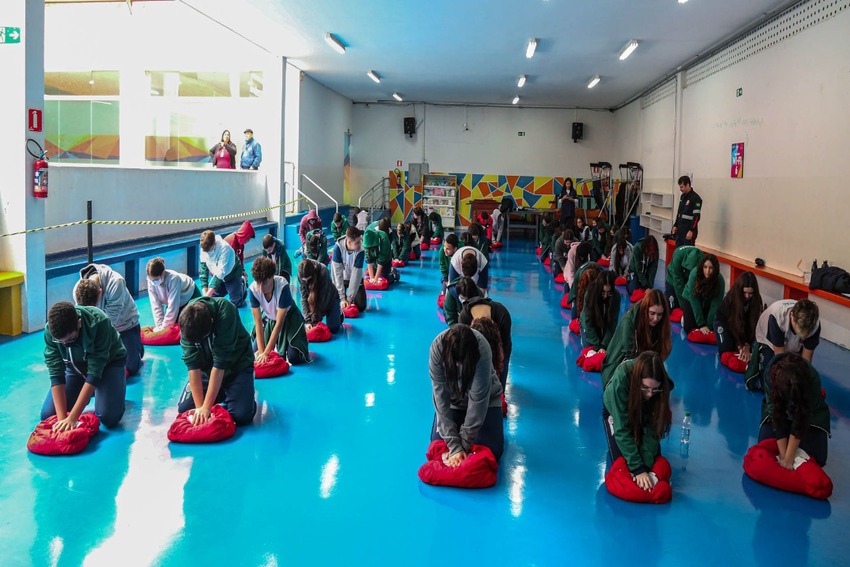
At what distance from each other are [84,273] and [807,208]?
8607 mm

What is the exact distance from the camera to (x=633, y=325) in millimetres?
5746

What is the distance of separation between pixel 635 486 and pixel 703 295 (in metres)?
4.72

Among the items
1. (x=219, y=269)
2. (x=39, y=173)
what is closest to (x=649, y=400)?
(x=219, y=269)

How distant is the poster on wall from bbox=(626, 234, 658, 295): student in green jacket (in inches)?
97.2

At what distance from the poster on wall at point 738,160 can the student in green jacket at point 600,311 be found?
638 cm

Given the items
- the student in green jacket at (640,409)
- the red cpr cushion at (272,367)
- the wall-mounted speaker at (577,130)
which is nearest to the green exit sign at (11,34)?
the red cpr cushion at (272,367)

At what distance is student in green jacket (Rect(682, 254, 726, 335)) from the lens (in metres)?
8.23

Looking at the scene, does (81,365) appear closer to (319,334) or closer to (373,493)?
(373,493)

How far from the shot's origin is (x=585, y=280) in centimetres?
771

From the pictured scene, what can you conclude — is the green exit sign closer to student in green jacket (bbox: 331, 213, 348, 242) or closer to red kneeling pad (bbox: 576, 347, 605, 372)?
red kneeling pad (bbox: 576, 347, 605, 372)

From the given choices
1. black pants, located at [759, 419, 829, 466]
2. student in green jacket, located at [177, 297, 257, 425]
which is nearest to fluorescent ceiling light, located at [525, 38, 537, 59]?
student in green jacket, located at [177, 297, 257, 425]

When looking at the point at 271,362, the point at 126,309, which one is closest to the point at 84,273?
the point at 126,309

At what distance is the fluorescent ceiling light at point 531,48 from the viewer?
1377 cm

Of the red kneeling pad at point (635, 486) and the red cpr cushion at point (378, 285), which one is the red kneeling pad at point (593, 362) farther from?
the red cpr cushion at point (378, 285)
